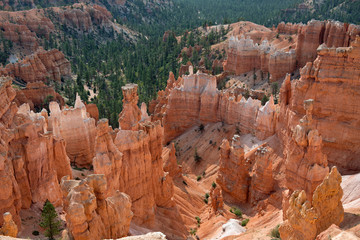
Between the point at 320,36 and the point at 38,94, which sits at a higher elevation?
the point at 320,36

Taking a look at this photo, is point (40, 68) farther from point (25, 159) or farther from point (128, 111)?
point (25, 159)

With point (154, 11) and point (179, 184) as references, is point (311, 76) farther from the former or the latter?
point (154, 11)

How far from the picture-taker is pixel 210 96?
4394cm

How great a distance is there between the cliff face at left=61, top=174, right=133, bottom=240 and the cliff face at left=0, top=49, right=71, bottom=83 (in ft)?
167

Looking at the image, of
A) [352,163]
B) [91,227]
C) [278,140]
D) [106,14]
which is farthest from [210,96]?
[106,14]

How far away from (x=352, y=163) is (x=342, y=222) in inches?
593

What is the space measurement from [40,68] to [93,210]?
202 ft

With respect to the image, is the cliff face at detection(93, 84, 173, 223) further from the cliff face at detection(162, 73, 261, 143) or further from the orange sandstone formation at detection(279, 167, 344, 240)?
the cliff face at detection(162, 73, 261, 143)

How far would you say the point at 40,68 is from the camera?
6881 cm

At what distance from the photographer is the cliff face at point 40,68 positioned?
2547 inches

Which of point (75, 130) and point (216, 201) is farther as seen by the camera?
point (75, 130)

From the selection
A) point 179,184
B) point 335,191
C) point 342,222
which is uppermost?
point 335,191

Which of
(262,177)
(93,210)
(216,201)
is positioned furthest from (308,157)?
(93,210)

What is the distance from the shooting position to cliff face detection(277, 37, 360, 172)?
1185 inches
